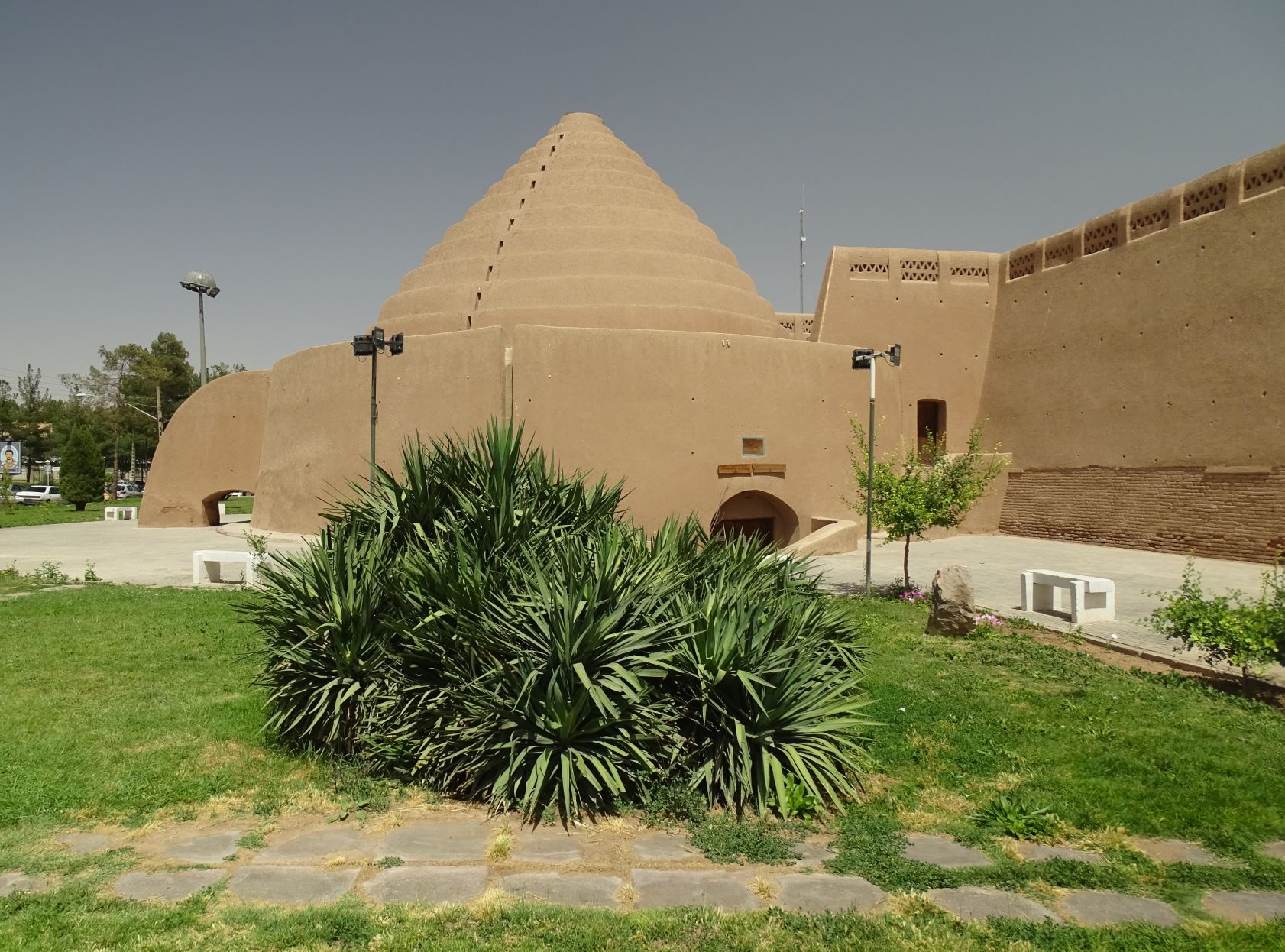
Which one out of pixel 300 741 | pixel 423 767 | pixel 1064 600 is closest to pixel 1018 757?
pixel 423 767

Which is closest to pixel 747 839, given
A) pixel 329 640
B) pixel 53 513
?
pixel 329 640

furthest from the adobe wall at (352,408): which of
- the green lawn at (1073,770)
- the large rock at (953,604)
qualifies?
the green lawn at (1073,770)

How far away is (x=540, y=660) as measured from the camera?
440cm

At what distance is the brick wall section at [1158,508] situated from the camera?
14617mm

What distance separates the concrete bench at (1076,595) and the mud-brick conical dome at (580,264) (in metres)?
9.98

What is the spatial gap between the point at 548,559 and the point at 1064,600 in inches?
309

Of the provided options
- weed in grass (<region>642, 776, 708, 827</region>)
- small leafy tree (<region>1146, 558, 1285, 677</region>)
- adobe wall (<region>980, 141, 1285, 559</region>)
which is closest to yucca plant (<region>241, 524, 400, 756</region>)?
weed in grass (<region>642, 776, 708, 827</region>)

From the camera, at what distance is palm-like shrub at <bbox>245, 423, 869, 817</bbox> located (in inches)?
172

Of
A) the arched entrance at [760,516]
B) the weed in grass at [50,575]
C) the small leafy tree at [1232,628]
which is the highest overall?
the arched entrance at [760,516]

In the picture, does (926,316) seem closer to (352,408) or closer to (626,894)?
(352,408)

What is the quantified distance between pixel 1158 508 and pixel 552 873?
16.8 meters

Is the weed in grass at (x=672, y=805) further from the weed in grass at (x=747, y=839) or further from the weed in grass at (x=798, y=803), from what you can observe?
the weed in grass at (x=798, y=803)

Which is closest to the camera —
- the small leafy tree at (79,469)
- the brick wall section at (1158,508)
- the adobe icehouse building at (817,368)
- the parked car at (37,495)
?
the brick wall section at (1158,508)

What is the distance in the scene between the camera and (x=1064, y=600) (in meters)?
10.3
